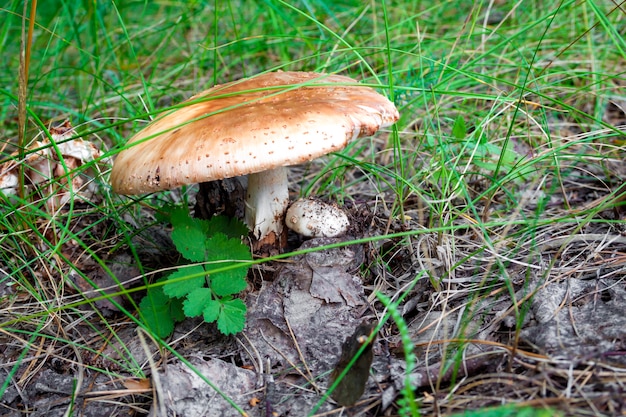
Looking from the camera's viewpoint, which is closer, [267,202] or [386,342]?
[386,342]

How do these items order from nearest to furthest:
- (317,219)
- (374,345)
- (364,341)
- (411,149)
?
(364,341) < (374,345) < (317,219) < (411,149)

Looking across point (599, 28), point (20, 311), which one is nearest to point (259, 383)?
point (20, 311)

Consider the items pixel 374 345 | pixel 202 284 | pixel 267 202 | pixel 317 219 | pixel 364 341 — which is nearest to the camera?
pixel 364 341

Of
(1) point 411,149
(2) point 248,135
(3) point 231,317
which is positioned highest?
(2) point 248,135

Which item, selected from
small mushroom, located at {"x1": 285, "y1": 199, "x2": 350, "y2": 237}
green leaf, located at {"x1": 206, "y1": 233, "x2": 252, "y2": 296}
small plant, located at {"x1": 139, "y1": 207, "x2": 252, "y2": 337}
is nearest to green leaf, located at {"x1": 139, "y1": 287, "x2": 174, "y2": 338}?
small plant, located at {"x1": 139, "y1": 207, "x2": 252, "y2": 337}

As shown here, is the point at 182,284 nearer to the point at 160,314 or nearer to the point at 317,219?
the point at 160,314

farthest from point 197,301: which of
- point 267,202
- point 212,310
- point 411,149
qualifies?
point 411,149
